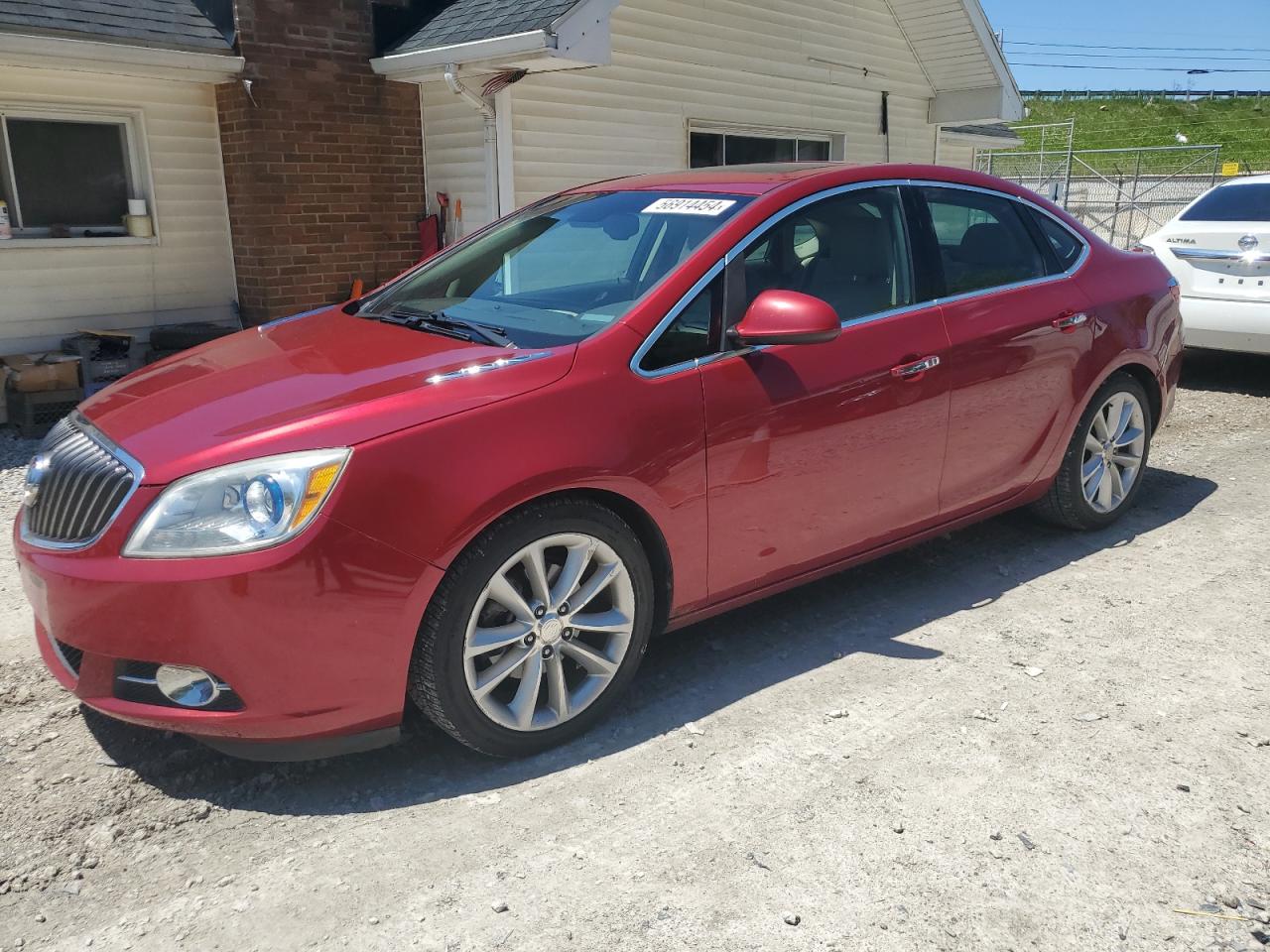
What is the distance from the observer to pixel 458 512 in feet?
9.09

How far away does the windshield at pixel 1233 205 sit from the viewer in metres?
8.22

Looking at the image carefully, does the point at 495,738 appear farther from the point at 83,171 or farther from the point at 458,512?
the point at 83,171

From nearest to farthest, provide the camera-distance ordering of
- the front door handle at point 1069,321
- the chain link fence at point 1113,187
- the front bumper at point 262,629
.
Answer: the front bumper at point 262,629 → the front door handle at point 1069,321 → the chain link fence at point 1113,187

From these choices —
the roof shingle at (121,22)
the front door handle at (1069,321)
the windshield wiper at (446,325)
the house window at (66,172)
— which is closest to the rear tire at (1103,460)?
the front door handle at (1069,321)

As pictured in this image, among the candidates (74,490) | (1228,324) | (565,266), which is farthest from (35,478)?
(1228,324)

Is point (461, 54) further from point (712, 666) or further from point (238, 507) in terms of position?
point (238, 507)

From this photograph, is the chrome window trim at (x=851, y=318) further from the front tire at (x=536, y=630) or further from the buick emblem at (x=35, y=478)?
the buick emblem at (x=35, y=478)

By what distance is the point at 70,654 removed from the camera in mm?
2914

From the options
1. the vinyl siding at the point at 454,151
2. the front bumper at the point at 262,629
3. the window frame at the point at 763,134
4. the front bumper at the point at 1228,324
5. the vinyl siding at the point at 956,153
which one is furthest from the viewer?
the vinyl siding at the point at 956,153

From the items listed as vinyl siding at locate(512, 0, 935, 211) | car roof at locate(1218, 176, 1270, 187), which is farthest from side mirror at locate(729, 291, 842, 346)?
car roof at locate(1218, 176, 1270, 187)

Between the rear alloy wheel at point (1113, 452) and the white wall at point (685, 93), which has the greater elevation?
the white wall at point (685, 93)

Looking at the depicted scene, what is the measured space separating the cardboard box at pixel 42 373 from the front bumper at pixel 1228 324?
833 centimetres

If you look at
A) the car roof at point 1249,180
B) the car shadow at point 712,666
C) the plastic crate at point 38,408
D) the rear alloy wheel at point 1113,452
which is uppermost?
the car roof at point 1249,180

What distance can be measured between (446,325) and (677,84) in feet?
24.2
